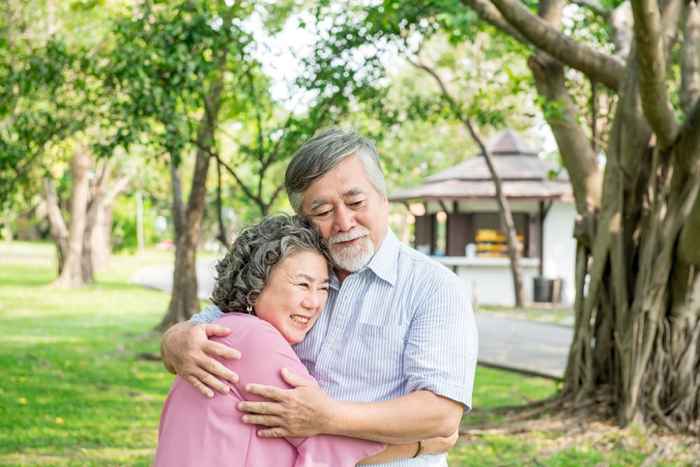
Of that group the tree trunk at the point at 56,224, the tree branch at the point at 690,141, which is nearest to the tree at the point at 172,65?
the tree branch at the point at 690,141

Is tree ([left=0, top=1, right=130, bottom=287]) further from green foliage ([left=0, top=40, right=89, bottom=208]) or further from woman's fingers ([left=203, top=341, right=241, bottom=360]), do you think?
woman's fingers ([left=203, top=341, right=241, bottom=360])

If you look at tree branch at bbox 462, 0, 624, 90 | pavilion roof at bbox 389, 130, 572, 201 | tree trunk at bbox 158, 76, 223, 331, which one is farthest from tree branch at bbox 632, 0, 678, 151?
pavilion roof at bbox 389, 130, 572, 201

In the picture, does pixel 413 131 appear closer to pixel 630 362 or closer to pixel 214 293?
pixel 630 362

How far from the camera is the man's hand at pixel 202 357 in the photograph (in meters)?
2.62

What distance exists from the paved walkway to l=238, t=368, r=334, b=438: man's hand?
7.67 meters

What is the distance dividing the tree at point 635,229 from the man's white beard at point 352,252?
14.6 feet

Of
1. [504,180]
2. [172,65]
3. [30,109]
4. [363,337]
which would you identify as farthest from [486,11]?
[504,180]

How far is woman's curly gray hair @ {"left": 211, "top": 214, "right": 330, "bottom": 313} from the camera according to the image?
9.23 feet

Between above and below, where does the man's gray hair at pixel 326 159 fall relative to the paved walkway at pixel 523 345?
above

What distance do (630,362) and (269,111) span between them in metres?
5.46

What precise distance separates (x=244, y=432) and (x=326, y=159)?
0.83 metres

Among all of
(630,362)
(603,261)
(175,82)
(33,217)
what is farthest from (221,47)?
(33,217)

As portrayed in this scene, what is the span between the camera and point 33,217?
6581cm

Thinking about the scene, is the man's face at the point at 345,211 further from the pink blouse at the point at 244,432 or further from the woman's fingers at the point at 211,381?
the woman's fingers at the point at 211,381
